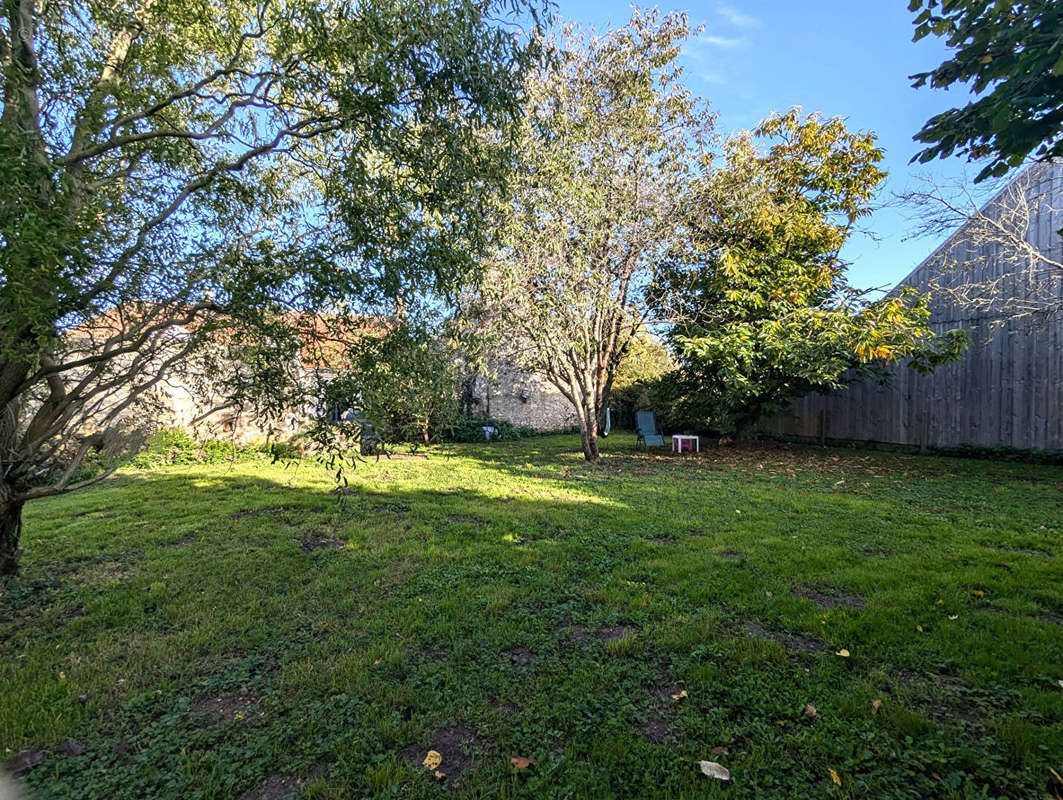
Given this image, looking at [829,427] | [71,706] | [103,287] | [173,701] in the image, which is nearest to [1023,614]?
[173,701]

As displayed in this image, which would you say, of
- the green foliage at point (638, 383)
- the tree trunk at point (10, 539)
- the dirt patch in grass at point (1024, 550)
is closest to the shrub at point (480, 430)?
the green foliage at point (638, 383)

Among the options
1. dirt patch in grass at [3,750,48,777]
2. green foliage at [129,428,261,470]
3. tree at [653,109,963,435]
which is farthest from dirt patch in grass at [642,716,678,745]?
green foliage at [129,428,261,470]

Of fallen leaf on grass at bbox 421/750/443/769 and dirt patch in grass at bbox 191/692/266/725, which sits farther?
dirt patch in grass at bbox 191/692/266/725

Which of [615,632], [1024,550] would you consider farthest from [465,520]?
[1024,550]

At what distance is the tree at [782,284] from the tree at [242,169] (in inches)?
277

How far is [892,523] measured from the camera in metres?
4.90

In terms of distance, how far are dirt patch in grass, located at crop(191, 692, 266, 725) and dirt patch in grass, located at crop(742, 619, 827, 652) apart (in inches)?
96.9

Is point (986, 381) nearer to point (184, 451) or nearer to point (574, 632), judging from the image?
point (574, 632)

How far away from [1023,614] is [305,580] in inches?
181

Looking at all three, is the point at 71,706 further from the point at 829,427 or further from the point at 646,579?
the point at 829,427

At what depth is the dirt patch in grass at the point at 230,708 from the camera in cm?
203

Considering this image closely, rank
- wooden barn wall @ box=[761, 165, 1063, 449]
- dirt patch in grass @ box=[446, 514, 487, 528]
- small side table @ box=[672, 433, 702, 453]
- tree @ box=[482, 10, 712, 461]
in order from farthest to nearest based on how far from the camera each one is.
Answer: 1. small side table @ box=[672, 433, 702, 453]
2. wooden barn wall @ box=[761, 165, 1063, 449]
3. tree @ box=[482, 10, 712, 461]
4. dirt patch in grass @ box=[446, 514, 487, 528]

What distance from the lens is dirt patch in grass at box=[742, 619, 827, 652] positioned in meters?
2.52

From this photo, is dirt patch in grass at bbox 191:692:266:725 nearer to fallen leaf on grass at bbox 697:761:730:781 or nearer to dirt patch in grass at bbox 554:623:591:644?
dirt patch in grass at bbox 554:623:591:644
